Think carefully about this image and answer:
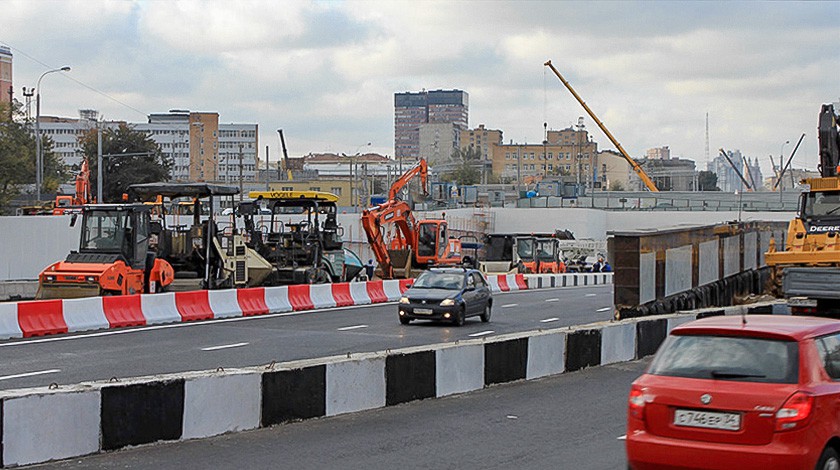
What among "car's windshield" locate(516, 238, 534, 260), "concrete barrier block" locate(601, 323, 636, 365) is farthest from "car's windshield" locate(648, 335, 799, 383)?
"car's windshield" locate(516, 238, 534, 260)

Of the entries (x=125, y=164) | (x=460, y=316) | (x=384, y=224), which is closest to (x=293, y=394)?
(x=460, y=316)

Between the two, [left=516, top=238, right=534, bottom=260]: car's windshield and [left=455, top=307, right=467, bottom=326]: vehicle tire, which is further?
[left=516, top=238, right=534, bottom=260]: car's windshield

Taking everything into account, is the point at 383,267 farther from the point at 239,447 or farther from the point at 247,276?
the point at 239,447

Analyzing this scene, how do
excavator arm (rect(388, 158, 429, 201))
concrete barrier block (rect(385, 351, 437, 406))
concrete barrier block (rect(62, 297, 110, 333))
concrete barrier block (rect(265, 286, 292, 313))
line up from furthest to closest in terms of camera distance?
1. excavator arm (rect(388, 158, 429, 201))
2. concrete barrier block (rect(265, 286, 292, 313))
3. concrete barrier block (rect(62, 297, 110, 333))
4. concrete barrier block (rect(385, 351, 437, 406))

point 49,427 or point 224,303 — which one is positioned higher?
point 49,427

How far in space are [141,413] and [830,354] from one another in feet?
19.7

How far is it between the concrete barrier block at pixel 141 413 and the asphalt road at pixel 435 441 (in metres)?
0.12

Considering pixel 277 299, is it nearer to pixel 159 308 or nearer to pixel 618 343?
pixel 159 308

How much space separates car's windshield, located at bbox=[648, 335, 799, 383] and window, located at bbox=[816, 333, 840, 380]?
12.5 inches

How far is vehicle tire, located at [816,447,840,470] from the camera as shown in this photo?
7541 millimetres

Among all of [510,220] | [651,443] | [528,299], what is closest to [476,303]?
[528,299]

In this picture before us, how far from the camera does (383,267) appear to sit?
138ft

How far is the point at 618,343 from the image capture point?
17641 millimetres

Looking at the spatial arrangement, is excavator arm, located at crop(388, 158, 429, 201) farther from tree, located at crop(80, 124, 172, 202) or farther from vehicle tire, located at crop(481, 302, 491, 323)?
tree, located at crop(80, 124, 172, 202)
